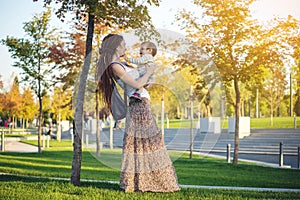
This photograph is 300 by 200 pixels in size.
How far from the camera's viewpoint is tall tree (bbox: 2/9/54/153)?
1794 centimetres

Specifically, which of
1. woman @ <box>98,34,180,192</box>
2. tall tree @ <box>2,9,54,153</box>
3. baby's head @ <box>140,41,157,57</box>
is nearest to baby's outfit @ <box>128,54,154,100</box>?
baby's head @ <box>140,41,157,57</box>

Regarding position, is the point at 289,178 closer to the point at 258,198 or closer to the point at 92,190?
the point at 258,198

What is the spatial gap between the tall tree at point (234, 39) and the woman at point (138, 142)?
7708 millimetres

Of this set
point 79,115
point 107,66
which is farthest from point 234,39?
point 107,66

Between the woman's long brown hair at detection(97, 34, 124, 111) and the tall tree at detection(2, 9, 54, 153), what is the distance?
1235 centimetres

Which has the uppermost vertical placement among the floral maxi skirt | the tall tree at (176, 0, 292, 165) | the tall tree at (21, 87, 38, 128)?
the tall tree at (176, 0, 292, 165)

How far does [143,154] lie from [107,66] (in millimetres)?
1255

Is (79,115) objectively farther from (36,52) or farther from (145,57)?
(36,52)

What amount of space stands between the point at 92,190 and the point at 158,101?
63.8 inches

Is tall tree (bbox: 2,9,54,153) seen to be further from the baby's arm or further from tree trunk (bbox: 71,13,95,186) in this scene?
the baby's arm

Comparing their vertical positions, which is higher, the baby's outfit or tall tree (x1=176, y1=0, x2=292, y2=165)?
tall tree (x1=176, y1=0, x2=292, y2=165)

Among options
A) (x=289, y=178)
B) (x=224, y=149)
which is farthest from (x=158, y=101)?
(x=224, y=149)

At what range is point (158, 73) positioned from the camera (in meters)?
5.47

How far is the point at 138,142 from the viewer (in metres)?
5.88
